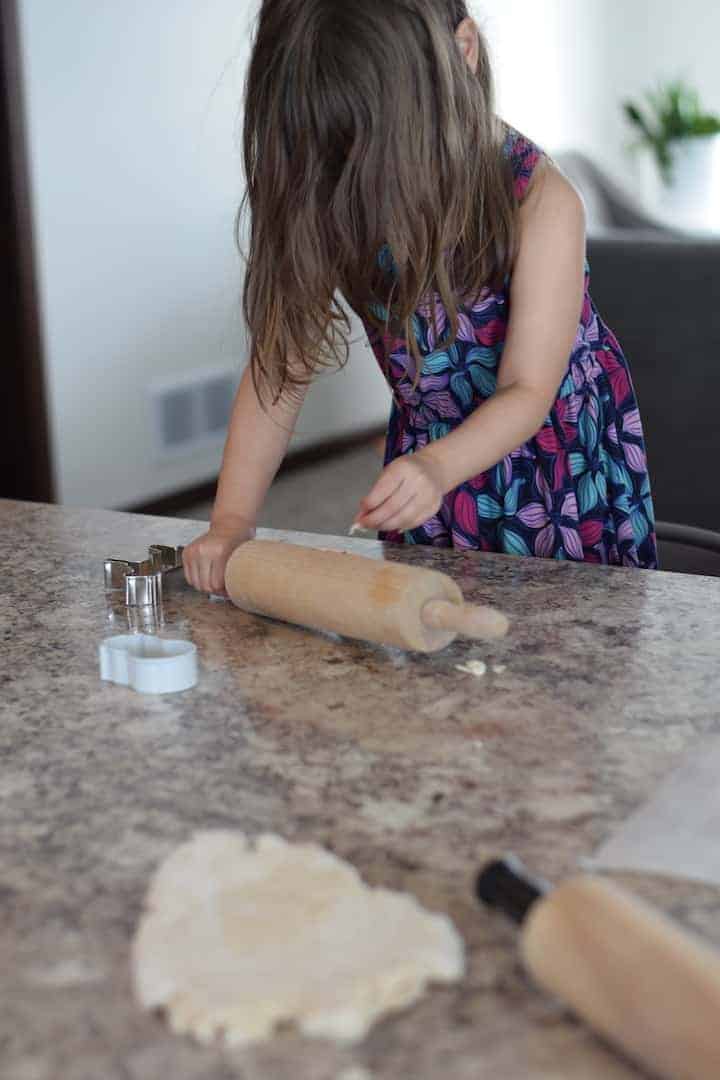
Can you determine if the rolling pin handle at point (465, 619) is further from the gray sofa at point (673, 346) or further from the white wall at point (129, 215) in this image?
the white wall at point (129, 215)

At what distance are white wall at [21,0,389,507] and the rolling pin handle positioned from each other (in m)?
2.66

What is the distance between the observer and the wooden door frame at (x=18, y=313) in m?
3.08

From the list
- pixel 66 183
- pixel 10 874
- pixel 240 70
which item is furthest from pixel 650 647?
pixel 240 70

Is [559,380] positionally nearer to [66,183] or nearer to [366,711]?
[366,711]

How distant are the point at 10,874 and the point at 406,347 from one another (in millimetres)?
822

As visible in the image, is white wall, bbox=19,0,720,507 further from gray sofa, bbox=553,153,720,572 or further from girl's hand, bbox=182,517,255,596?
girl's hand, bbox=182,517,255,596

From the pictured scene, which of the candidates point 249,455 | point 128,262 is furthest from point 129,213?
point 249,455

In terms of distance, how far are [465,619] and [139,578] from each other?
0.98 ft

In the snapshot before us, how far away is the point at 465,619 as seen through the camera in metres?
0.79

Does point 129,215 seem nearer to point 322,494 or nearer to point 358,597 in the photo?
point 322,494

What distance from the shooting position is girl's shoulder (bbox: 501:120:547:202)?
1.23 meters

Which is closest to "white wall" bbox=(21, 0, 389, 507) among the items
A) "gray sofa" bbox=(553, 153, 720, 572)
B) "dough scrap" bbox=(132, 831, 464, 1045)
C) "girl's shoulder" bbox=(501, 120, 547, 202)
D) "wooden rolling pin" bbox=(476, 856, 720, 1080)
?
"gray sofa" bbox=(553, 153, 720, 572)

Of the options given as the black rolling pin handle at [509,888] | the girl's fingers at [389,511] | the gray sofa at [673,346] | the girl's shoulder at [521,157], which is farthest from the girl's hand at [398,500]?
the gray sofa at [673,346]

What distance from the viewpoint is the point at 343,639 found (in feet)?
3.00
